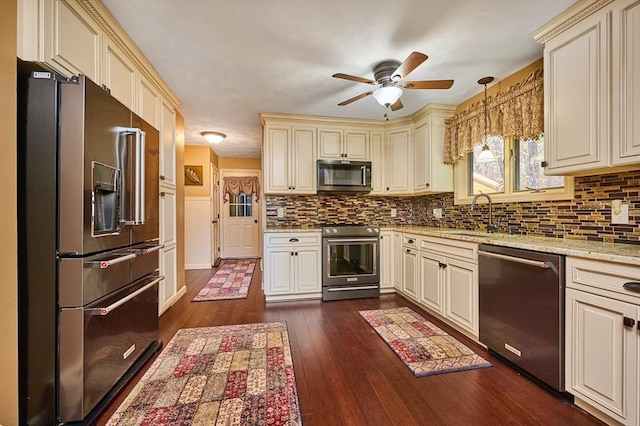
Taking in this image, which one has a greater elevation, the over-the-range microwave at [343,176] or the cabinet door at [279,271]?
the over-the-range microwave at [343,176]

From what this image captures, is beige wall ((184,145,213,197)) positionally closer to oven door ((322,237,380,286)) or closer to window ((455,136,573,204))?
oven door ((322,237,380,286))

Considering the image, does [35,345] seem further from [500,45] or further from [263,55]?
[500,45]

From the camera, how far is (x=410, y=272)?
10.4ft

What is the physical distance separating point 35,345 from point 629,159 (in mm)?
3176

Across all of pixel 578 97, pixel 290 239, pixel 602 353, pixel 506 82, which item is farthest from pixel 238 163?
pixel 602 353

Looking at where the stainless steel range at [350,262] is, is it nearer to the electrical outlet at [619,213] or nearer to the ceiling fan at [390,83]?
the ceiling fan at [390,83]

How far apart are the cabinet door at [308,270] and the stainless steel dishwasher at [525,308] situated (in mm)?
1788

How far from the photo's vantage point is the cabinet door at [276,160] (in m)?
3.52

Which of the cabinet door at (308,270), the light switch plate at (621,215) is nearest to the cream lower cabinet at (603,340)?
the light switch plate at (621,215)

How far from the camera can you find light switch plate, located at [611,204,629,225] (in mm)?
1731

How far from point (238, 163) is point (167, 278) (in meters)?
3.92

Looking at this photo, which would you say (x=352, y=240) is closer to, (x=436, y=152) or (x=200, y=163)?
(x=436, y=152)

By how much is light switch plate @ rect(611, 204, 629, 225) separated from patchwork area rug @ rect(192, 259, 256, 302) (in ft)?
11.4

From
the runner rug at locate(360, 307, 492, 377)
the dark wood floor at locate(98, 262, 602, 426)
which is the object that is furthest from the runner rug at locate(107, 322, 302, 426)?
the runner rug at locate(360, 307, 492, 377)
